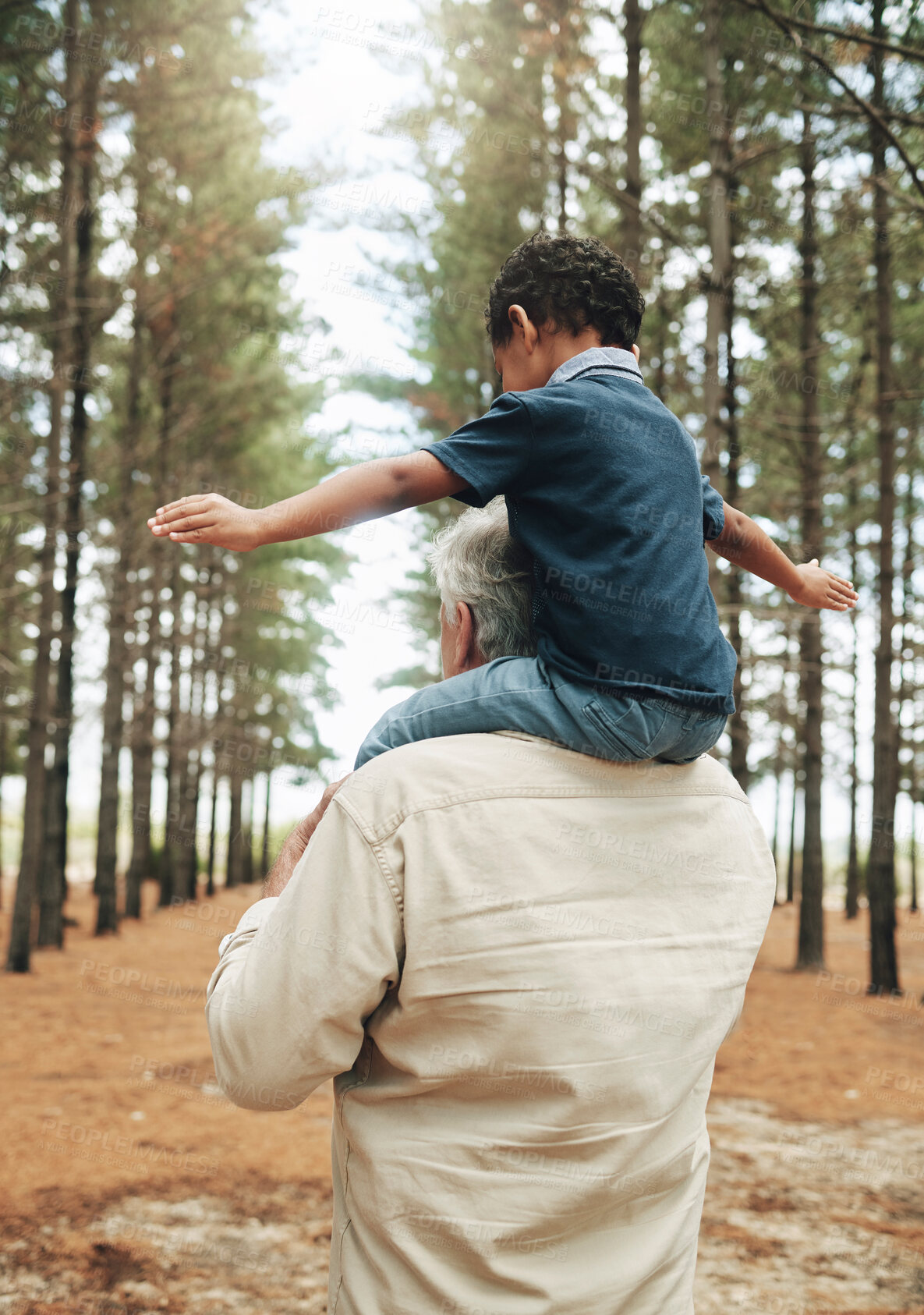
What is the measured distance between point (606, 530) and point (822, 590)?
65 cm

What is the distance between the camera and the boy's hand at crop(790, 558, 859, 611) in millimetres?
1758

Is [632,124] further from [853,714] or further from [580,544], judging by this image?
[853,714]

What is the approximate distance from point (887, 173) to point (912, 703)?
13.8 metres

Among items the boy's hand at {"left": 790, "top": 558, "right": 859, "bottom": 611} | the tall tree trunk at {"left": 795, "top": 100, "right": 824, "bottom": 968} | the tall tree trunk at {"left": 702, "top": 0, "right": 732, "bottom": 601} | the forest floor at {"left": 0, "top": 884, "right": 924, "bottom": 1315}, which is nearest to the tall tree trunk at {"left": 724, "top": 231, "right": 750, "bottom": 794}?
the tall tree trunk at {"left": 795, "top": 100, "right": 824, "bottom": 968}

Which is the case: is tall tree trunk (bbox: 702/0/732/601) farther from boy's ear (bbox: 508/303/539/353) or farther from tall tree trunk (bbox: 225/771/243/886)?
tall tree trunk (bbox: 225/771/243/886)

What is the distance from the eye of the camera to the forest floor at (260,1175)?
3781 mm

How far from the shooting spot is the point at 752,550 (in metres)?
1.71

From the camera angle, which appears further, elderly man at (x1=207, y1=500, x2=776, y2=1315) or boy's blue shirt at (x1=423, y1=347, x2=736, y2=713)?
boy's blue shirt at (x1=423, y1=347, x2=736, y2=713)

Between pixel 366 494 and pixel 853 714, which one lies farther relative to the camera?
pixel 853 714

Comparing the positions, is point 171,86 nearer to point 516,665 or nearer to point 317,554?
point 317,554

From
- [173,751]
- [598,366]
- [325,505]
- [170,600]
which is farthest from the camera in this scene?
[173,751]

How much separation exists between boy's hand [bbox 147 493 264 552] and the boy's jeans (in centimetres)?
33

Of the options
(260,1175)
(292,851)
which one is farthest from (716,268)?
(292,851)
